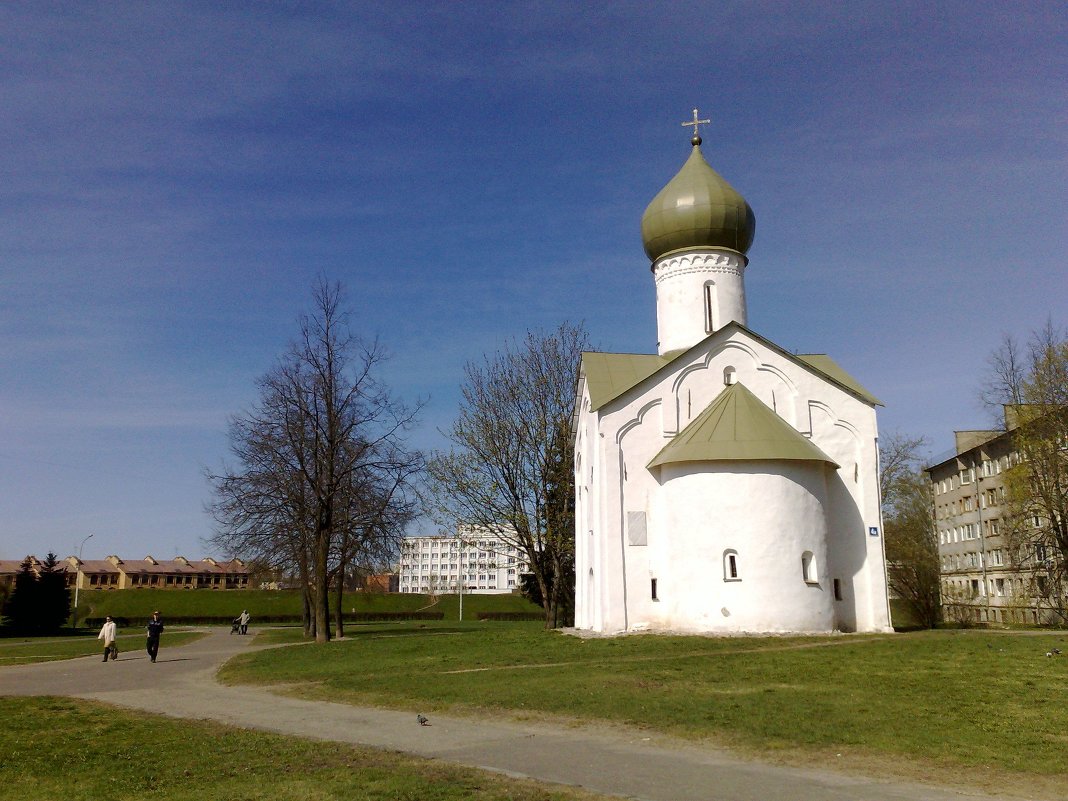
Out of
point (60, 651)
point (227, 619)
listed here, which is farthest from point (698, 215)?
point (227, 619)

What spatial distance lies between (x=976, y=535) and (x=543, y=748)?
151ft

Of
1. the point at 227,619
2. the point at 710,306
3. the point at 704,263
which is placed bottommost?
the point at 227,619

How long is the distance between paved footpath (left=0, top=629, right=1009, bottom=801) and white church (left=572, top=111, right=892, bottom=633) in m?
11.4

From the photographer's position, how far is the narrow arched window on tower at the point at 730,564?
21.4m

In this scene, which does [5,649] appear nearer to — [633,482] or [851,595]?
[633,482]

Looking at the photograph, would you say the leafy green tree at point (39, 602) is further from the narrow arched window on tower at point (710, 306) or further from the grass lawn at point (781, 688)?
the narrow arched window on tower at point (710, 306)

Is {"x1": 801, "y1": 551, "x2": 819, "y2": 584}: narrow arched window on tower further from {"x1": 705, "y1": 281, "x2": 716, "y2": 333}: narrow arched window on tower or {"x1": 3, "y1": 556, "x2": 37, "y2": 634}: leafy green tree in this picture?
{"x1": 3, "y1": 556, "x2": 37, "y2": 634}: leafy green tree

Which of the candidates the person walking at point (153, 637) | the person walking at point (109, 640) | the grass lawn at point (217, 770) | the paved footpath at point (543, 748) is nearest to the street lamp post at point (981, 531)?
the person walking at point (153, 637)

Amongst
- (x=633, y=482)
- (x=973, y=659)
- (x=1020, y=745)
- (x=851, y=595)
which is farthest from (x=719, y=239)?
(x=1020, y=745)

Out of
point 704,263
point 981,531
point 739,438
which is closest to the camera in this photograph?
point 739,438

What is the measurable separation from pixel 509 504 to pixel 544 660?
587 inches

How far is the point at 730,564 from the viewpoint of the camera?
21.5 metres

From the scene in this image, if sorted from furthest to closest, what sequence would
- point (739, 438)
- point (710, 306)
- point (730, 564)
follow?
point (710, 306) < point (739, 438) < point (730, 564)

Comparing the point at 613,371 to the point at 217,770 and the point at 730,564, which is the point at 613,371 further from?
the point at 217,770
